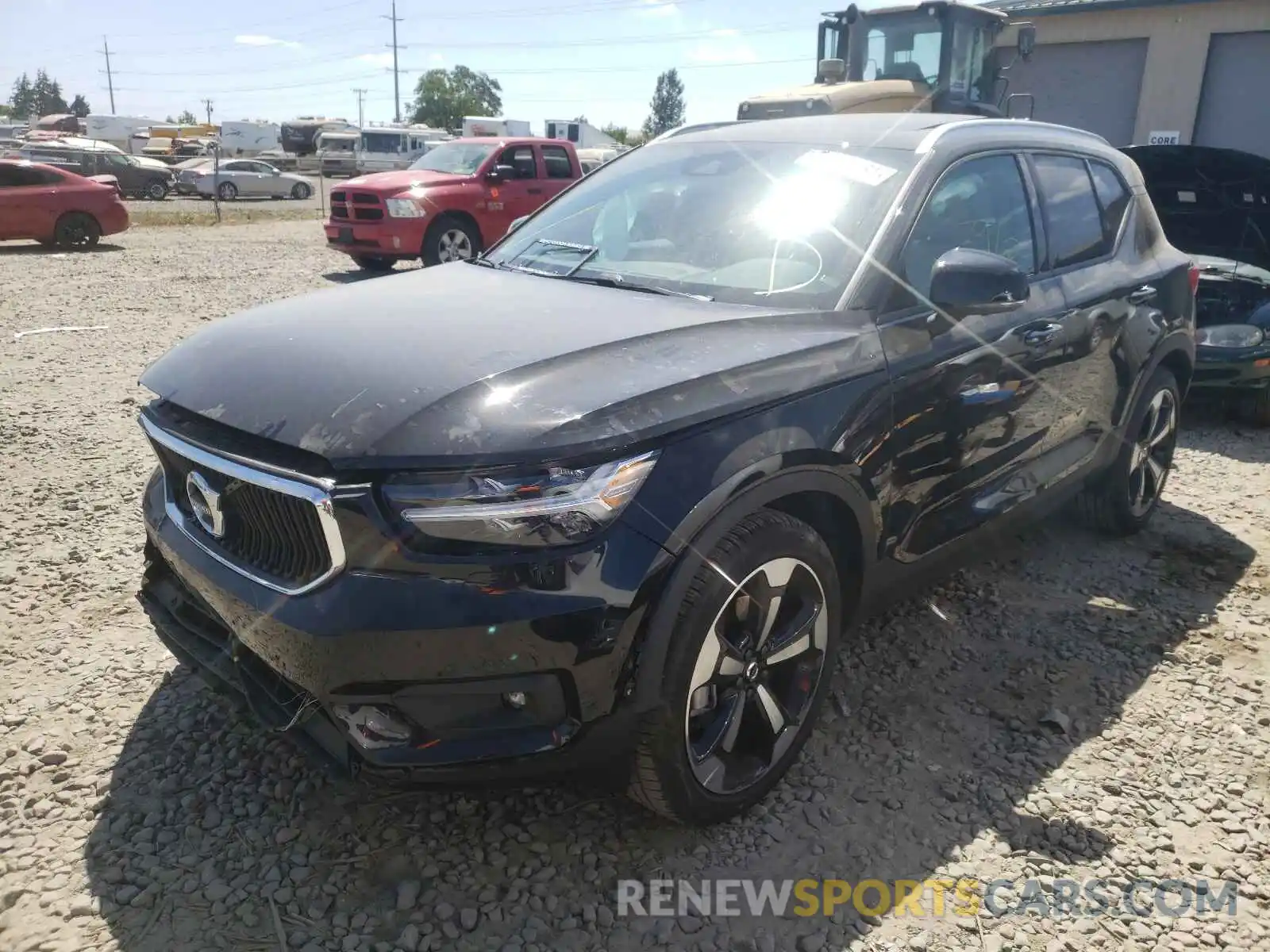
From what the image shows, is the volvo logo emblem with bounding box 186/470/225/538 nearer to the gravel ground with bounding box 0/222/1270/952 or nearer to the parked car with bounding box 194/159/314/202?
the gravel ground with bounding box 0/222/1270/952

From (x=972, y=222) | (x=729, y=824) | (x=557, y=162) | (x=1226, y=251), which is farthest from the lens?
(x=557, y=162)

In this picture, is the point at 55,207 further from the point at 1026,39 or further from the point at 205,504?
the point at 205,504

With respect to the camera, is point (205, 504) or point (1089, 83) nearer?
point (205, 504)

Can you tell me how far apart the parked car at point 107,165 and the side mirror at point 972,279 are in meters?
27.8

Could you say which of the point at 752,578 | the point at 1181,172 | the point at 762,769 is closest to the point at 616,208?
the point at 752,578

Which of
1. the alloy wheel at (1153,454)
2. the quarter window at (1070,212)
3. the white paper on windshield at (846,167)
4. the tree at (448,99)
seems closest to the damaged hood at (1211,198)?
the alloy wheel at (1153,454)

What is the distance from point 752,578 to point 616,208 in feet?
5.75

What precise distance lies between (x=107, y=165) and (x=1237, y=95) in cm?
2795

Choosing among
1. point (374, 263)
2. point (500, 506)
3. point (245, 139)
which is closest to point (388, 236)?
point (374, 263)

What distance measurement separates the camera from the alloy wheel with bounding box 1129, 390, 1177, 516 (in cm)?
441

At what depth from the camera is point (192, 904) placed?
229 centimetres

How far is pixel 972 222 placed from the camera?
3311 mm

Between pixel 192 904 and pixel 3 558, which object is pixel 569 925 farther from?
pixel 3 558

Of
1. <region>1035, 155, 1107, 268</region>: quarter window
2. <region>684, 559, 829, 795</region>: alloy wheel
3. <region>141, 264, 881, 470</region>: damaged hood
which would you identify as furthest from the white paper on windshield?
<region>684, 559, 829, 795</region>: alloy wheel
